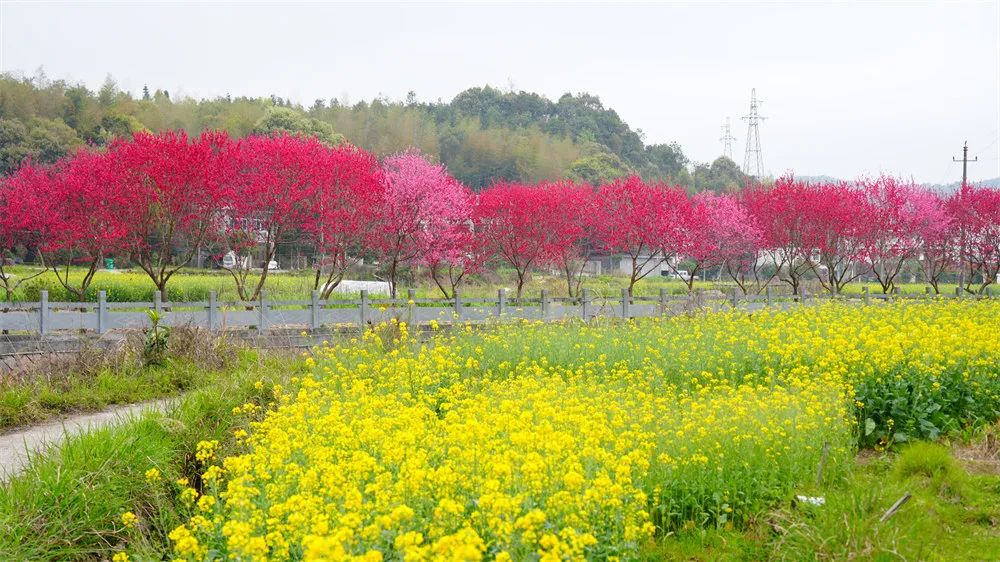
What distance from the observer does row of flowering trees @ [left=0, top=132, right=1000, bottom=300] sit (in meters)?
22.0

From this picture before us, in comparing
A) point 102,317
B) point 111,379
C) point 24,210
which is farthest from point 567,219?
point 111,379

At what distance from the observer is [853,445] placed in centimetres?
863

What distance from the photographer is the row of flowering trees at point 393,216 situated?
22047 mm

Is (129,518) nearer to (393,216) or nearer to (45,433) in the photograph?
(45,433)

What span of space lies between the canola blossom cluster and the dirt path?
175 centimetres

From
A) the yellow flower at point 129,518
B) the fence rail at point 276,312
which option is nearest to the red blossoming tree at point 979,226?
the fence rail at point 276,312

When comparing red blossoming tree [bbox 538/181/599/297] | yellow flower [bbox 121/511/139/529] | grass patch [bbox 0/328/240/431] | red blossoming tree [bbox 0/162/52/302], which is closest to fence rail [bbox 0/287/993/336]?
grass patch [bbox 0/328/240/431]

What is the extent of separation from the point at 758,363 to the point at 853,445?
2.82m

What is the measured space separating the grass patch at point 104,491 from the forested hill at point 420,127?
33.4 m

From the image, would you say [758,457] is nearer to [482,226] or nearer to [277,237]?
[277,237]

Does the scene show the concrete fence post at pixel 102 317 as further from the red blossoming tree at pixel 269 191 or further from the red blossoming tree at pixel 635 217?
the red blossoming tree at pixel 635 217

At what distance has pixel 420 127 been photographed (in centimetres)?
7181

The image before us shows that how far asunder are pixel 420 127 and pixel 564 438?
222 feet

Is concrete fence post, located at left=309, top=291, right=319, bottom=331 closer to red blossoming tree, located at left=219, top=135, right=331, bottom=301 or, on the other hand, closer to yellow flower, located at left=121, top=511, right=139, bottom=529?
red blossoming tree, located at left=219, top=135, right=331, bottom=301
